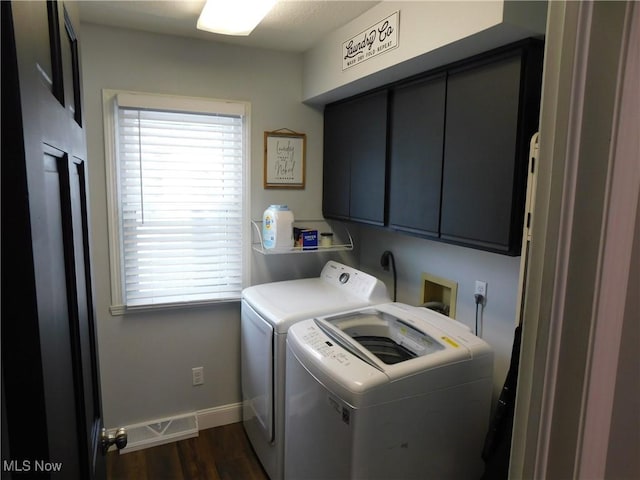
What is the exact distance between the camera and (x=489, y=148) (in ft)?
5.08

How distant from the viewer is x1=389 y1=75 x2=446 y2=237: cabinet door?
181 cm

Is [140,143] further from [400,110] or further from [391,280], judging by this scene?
[391,280]

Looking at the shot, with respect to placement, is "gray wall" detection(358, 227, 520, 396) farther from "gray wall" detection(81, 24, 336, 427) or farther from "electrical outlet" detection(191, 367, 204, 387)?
"electrical outlet" detection(191, 367, 204, 387)

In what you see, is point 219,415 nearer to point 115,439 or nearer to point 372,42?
point 115,439

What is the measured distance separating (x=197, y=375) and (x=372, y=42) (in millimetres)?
2209

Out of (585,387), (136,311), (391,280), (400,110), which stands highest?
(400,110)

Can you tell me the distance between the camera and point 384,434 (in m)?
1.42

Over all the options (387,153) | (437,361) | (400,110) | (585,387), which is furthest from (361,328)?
(585,387)

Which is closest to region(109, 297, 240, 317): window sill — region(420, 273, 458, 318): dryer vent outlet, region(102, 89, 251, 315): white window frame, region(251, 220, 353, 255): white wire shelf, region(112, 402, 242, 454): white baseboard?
region(102, 89, 251, 315): white window frame

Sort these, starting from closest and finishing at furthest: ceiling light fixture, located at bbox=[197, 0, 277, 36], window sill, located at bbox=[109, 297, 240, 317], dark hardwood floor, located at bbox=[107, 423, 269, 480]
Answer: ceiling light fixture, located at bbox=[197, 0, 277, 36]
dark hardwood floor, located at bbox=[107, 423, 269, 480]
window sill, located at bbox=[109, 297, 240, 317]

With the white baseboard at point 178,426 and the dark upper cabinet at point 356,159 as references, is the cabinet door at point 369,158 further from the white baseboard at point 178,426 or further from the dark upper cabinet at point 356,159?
the white baseboard at point 178,426

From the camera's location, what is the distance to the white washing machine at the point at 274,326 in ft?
6.65

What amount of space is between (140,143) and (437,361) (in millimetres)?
1952

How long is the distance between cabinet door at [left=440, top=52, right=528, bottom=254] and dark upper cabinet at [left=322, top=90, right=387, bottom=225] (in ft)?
1.62
